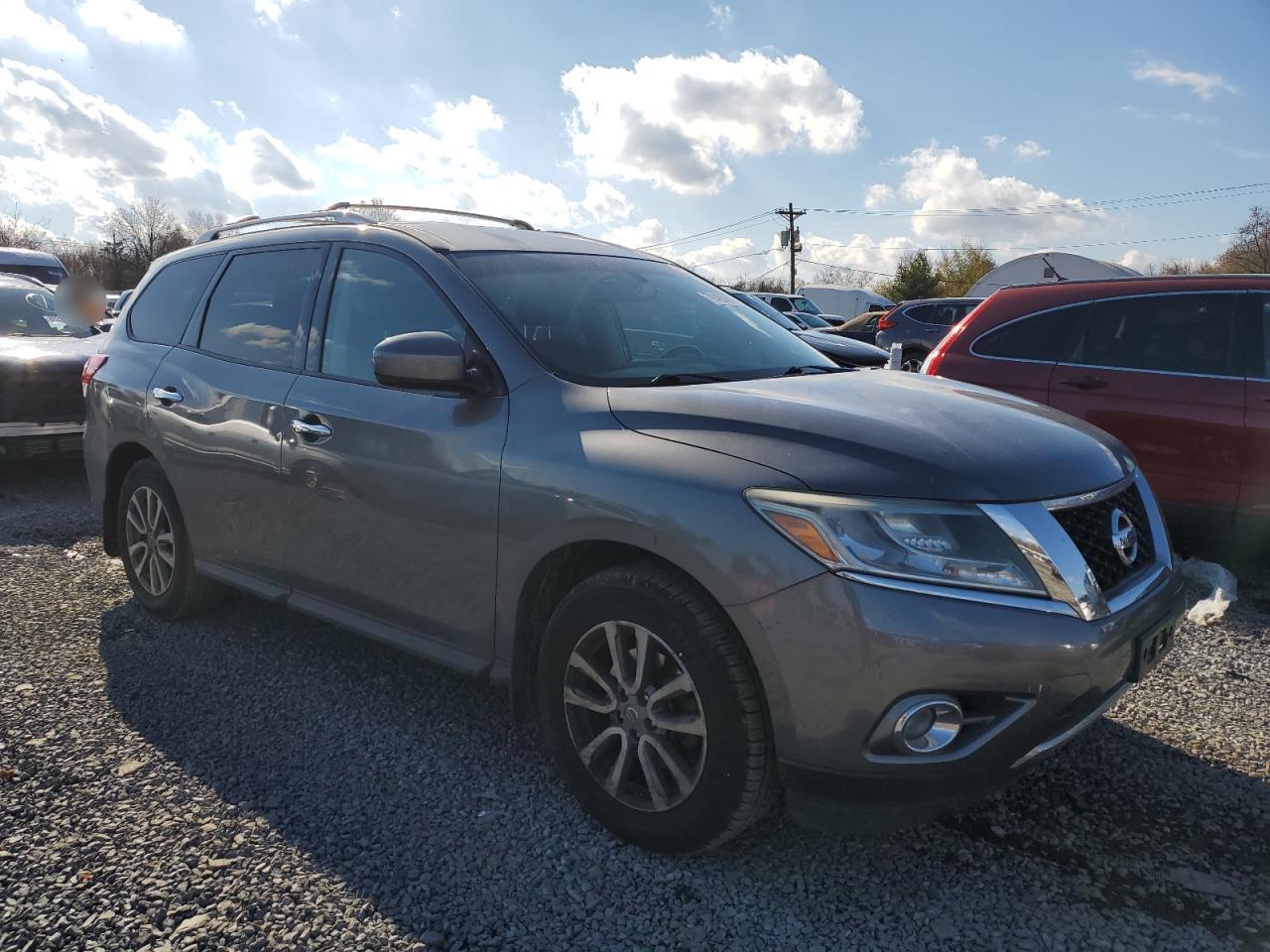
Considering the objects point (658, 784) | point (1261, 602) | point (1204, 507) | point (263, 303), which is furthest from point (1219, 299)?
point (263, 303)

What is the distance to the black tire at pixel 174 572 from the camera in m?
4.25

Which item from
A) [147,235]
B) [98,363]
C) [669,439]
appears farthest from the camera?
[147,235]

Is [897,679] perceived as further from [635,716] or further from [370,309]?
[370,309]

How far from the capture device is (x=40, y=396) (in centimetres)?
721

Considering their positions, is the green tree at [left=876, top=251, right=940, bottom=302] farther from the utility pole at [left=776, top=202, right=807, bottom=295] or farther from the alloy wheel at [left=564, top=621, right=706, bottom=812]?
the alloy wheel at [left=564, top=621, right=706, bottom=812]

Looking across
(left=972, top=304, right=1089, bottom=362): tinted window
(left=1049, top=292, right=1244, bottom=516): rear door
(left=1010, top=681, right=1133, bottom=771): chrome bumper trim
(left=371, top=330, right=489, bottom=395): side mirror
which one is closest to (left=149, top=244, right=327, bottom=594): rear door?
(left=371, top=330, right=489, bottom=395): side mirror

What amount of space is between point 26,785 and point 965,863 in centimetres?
284

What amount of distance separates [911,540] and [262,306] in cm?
292

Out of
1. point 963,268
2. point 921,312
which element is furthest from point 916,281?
point 921,312

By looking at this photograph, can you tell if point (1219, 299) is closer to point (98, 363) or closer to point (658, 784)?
point (658, 784)

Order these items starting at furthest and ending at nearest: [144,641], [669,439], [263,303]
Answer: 1. [144,641]
2. [263,303]
3. [669,439]

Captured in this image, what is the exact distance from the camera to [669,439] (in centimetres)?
248

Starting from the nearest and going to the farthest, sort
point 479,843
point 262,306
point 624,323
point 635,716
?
point 635,716, point 479,843, point 624,323, point 262,306

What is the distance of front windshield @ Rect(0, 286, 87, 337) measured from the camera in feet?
26.6
